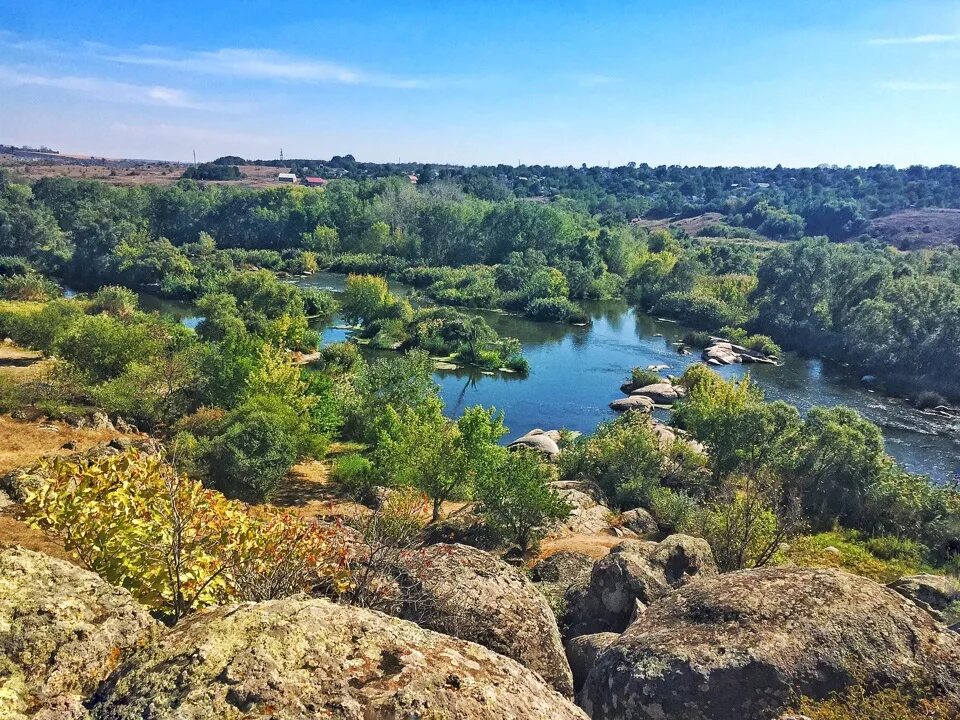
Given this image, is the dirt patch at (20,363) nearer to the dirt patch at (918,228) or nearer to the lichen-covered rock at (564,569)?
the lichen-covered rock at (564,569)

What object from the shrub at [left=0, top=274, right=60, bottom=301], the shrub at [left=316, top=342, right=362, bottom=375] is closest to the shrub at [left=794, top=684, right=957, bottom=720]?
the shrub at [left=316, top=342, right=362, bottom=375]

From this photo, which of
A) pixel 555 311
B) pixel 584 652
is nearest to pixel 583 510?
pixel 584 652

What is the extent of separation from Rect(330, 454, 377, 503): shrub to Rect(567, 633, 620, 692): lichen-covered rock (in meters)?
12.5

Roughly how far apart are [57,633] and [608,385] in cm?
4196

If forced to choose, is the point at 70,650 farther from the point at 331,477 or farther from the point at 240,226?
the point at 240,226

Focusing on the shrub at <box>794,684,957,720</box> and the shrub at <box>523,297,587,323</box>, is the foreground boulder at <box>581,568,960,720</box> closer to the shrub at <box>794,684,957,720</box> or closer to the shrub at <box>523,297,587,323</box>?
the shrub at <box>794,684,957,720</box>

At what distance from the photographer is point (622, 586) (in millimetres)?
11719

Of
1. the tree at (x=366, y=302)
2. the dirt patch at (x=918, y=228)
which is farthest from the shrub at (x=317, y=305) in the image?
the dirt patch at (x=918, y=228)

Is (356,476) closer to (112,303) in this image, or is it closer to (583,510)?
(583,510)

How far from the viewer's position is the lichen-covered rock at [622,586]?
1156 cm

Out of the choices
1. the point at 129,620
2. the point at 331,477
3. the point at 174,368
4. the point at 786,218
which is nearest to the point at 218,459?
the point at 331,477

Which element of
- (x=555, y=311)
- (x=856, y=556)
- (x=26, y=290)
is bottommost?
(x=555, y=311)

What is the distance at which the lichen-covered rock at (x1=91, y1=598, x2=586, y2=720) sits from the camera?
4656mm

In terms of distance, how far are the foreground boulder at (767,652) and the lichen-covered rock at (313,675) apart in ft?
7.33
